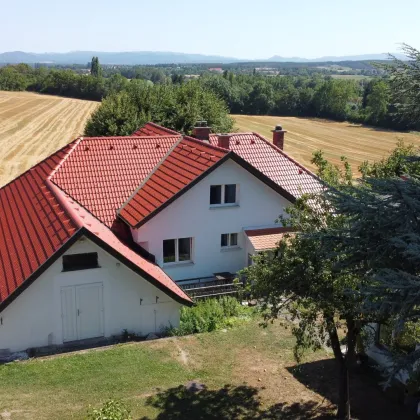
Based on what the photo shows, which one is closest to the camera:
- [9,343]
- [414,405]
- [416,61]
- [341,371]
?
[416,61]

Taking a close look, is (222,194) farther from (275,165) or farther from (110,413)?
(110,413)

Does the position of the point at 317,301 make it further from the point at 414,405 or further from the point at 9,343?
the point at 9,343

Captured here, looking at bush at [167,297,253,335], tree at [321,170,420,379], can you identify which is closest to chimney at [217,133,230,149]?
bush at [167,297,253,335]

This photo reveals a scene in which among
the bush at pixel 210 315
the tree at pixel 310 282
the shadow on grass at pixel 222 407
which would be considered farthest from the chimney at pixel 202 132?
the shadow on grass at pixel 222 407

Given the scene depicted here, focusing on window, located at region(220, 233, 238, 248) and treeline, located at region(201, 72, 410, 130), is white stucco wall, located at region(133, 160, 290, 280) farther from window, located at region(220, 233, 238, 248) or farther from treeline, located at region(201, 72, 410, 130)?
treeline, located at region(201, 72, 410, 130)

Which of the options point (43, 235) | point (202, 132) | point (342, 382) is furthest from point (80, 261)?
point (202, 132)

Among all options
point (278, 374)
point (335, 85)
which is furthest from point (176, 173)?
point (335, 85)

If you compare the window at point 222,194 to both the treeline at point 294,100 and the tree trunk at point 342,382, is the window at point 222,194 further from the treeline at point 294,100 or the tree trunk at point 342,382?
the treeline at point 294,100
